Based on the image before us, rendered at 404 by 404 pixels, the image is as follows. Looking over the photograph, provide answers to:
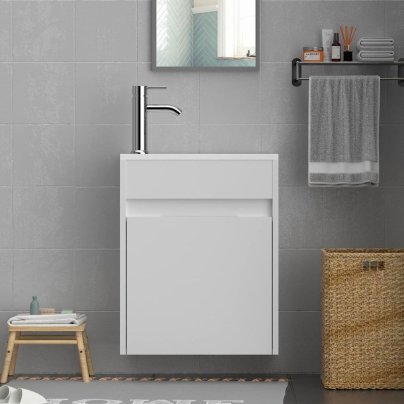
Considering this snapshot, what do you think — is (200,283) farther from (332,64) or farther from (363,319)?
(332,64)

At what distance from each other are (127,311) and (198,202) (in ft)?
1.87

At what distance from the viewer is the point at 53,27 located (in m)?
4.12

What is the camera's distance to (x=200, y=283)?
379 centimetres

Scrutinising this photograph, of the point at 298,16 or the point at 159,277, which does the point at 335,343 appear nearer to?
the point at 159,277

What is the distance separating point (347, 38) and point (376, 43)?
15 cm

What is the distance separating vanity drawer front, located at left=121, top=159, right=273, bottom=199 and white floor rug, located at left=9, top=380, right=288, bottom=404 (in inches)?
33.4

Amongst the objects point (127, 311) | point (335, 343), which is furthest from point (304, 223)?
point (127, 311)

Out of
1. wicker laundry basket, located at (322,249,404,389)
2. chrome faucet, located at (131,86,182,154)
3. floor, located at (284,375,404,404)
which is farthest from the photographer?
chrome faucet, located at (131,86,182,154)

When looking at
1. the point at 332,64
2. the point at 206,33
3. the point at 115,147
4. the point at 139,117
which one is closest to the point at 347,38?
the point at 332,64

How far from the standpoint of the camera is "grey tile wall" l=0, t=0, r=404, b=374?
412 cm

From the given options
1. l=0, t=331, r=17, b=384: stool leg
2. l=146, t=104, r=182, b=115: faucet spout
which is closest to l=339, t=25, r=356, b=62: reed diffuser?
l=146, t=104, r=182, b=115: faucet spout

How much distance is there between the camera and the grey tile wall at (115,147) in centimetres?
412

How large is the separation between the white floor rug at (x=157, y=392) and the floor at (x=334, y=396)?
6 cm

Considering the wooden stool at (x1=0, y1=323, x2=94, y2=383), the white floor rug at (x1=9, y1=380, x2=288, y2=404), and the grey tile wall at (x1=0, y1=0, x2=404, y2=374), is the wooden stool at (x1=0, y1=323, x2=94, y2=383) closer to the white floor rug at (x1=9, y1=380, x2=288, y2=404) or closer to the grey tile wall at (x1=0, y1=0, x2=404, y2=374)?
the white floor rug at (x1=9, y1=380, x2=288, y2=404)
